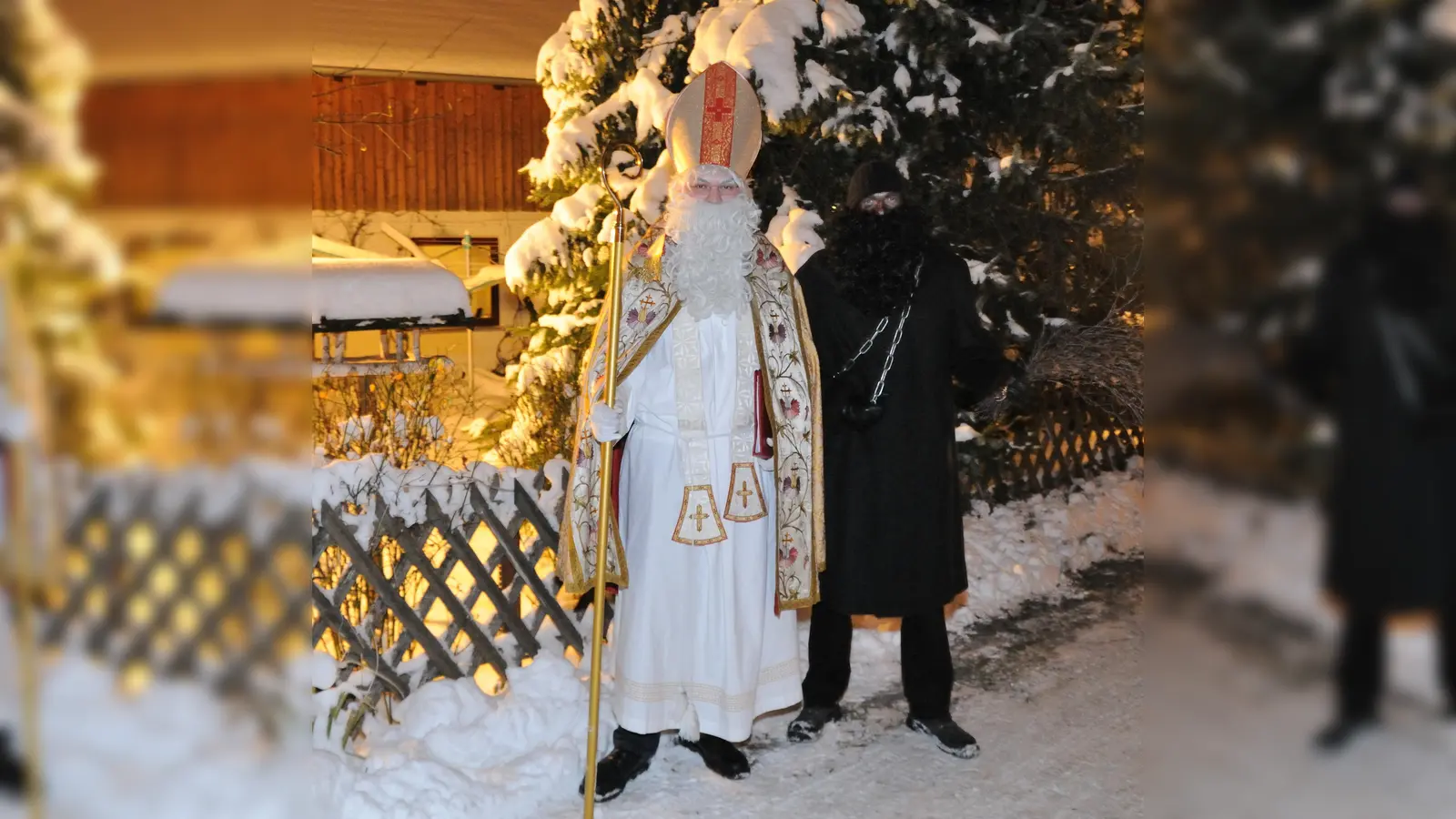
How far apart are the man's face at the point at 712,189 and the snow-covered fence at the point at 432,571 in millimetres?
1608

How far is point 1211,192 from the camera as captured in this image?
0.92 m

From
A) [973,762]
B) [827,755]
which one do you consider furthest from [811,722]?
[973,762]

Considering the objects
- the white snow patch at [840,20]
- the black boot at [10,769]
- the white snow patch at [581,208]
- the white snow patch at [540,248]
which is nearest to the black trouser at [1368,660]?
the black boot at [10,769]

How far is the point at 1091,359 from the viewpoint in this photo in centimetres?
690

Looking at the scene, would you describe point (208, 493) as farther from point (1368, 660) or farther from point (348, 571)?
point (348, 571)

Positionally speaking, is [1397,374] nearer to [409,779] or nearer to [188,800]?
[188,800]

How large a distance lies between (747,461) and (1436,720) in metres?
3.14

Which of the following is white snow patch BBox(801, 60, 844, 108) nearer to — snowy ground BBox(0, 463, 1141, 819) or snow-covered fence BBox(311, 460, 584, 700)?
snow-covered fence BBox(311, 460, 584, 700)

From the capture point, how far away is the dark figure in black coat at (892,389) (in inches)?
166

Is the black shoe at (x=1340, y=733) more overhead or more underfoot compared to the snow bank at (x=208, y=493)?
more underfoot

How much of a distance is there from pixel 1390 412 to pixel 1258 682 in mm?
240

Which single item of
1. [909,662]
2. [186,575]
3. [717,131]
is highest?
[717,131]

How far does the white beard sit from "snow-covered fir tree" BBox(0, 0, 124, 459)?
10.3 ft

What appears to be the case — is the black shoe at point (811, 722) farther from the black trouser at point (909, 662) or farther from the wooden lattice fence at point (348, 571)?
the wooden lattice fence at point (348, 571)
